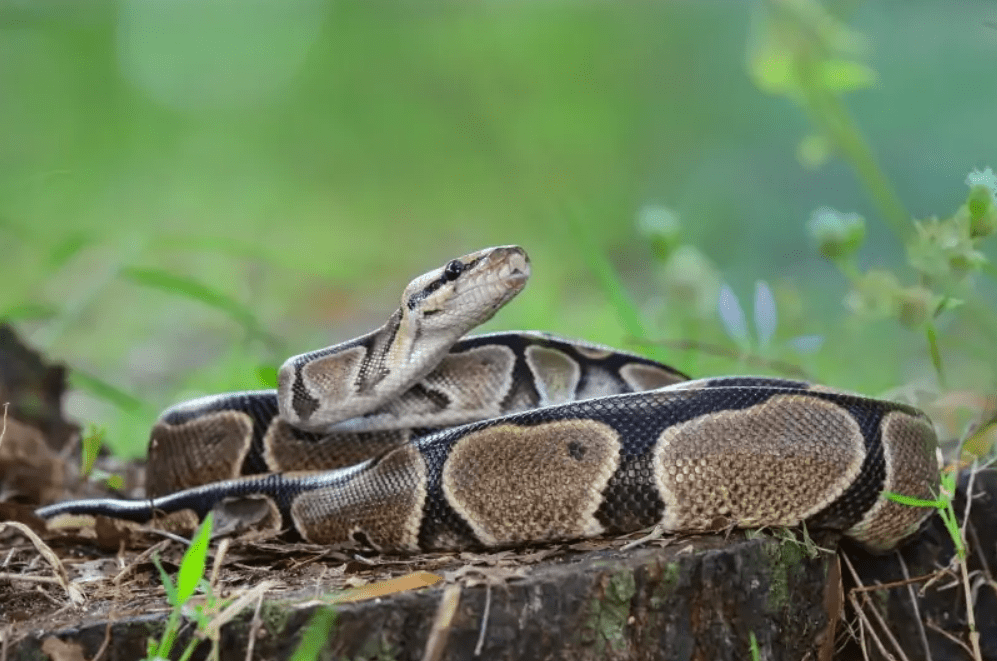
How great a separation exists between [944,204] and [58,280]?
377 inches

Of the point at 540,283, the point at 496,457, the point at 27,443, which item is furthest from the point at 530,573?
the point at 540,283

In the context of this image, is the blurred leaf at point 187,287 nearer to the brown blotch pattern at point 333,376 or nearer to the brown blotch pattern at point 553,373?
the brown blotch pattern at point 333,376

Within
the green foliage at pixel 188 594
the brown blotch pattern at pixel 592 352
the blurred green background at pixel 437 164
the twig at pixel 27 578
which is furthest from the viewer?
the blurred green background at pixel 437 164

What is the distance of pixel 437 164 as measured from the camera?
15.6 metres

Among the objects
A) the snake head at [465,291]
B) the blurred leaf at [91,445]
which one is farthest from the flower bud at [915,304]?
the blurred leaf at [91,445]

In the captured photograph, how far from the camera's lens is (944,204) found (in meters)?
11.9

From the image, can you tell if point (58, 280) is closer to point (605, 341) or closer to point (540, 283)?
point (540, 283)

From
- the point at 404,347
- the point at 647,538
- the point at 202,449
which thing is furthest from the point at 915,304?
the point at 202,449

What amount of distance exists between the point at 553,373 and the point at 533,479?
1.16 m

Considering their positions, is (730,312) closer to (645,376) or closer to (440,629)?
(645,376)

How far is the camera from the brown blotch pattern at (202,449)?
16.2 feet

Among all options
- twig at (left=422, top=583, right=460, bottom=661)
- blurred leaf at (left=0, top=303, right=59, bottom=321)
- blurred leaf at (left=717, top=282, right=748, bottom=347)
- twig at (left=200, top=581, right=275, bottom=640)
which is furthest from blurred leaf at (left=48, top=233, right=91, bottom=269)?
twig at (left=422, top=583, right=460, bottom=661)

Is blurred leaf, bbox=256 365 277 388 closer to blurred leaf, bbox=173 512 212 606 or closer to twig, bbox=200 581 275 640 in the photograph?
twig, bbox=200 581 275 640

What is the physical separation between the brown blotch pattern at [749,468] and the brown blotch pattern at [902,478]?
0.62 feet
